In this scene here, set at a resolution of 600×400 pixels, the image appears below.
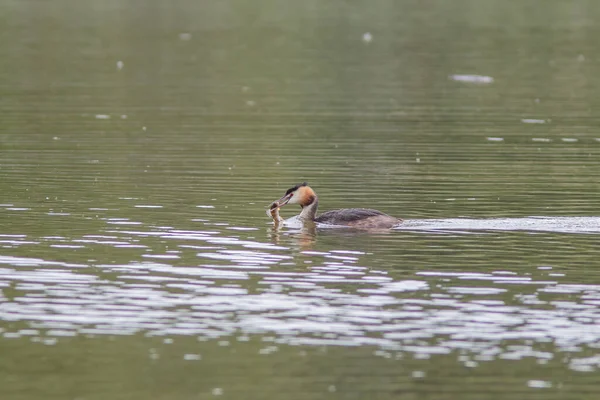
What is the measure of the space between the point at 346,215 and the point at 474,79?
2031 centimetres

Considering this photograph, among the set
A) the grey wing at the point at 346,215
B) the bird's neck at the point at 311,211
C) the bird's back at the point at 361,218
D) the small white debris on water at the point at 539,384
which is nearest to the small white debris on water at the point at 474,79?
the bird's neck at the point at 311,211

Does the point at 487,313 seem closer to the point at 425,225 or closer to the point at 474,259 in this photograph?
the point at 474,259

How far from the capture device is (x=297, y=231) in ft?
55.9

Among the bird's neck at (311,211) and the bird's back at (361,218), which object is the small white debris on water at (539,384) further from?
the bird's neck at (311,211)

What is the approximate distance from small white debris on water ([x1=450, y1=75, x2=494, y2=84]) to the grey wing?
767 inches

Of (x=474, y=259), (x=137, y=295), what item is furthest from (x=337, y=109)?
(x=137, y=295)

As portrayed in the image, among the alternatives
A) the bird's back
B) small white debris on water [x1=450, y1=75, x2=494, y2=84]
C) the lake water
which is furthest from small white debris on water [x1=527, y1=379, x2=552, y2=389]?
small white debris on water [x1=450, y1=75, x2=494, y2=84]

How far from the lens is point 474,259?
14430 millimetres

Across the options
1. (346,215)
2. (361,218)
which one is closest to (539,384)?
(361,218)

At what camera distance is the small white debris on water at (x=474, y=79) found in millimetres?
36219

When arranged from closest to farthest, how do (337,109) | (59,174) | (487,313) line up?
(487,313) < (59,174) < (337,109)

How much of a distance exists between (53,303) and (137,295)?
0.79 meters

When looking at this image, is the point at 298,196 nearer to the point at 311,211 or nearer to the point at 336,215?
the point at 311,211

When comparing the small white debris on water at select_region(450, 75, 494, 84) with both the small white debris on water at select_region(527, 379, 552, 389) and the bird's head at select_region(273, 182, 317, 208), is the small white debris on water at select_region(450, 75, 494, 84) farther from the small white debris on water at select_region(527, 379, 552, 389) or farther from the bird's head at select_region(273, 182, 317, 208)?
the small white debris on water at select_region(527, 379, 552, 389)
